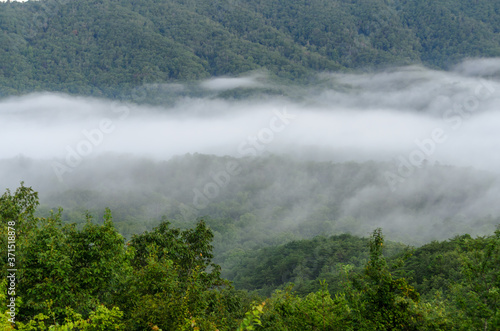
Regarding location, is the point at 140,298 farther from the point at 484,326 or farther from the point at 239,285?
the point at 239,285

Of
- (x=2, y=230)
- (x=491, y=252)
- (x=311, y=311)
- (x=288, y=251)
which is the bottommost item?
(x=311, y=311)

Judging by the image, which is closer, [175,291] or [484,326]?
→ [484,326]

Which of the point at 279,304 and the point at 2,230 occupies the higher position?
the point at 2,230

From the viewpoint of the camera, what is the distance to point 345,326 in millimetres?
20469

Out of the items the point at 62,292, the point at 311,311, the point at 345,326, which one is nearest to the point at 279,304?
the point at 311,311

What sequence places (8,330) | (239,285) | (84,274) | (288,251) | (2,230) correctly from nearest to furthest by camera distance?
1. (8,330)
2. (84,274)
3. (2,230)
4. (239,285)
5. (288,251)

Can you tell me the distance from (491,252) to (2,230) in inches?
1015

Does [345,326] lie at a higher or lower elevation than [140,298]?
lower

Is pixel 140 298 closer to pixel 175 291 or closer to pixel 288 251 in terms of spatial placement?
pixel 175 291

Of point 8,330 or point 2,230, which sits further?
point 2,230

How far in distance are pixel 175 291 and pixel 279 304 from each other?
20.5 ft

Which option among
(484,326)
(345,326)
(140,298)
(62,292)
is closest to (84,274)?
(62,292)

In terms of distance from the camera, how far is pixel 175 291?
2509 centimetres

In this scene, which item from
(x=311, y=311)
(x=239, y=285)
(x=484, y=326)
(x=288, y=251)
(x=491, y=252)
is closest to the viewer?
(x=484, y=326)
